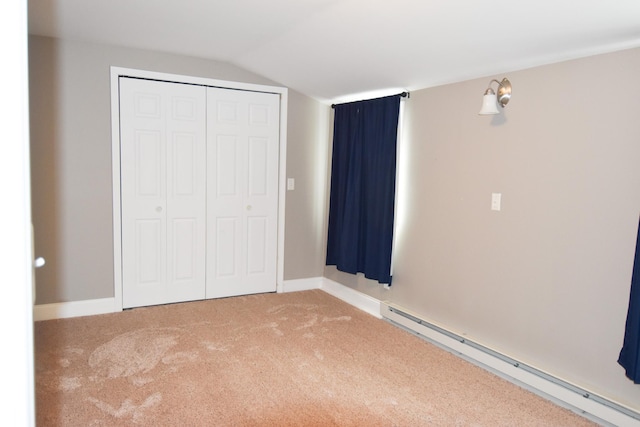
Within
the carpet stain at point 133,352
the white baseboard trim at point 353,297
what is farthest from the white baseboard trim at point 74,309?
the white baseboard trim at point 353,297

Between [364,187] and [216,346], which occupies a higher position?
[364,187]

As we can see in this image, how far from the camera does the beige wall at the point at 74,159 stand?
11.6ft

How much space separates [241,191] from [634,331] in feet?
11.2

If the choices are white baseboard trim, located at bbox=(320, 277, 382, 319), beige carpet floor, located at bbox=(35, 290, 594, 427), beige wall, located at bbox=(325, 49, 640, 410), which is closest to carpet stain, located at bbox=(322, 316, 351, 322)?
beige carpet floor, located at bbox=(35, 290, 594, 427)

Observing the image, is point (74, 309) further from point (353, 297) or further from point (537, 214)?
point (537, 214)

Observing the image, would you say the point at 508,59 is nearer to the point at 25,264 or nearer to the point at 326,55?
the point at 326,55

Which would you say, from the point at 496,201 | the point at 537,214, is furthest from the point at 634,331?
the point at 496,201

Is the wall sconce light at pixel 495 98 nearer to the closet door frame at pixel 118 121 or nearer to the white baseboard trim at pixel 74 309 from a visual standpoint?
the closet door frame at pixel 118 121

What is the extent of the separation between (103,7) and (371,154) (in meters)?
2.39

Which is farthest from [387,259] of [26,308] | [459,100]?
[26,308]

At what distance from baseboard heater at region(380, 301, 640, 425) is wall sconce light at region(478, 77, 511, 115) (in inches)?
63.7

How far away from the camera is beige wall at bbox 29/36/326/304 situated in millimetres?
3551

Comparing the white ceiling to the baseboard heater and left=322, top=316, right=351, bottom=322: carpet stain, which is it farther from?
left=322, top=316, right=351, bottom=322: carpet stain

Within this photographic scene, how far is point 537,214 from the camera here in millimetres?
2750
